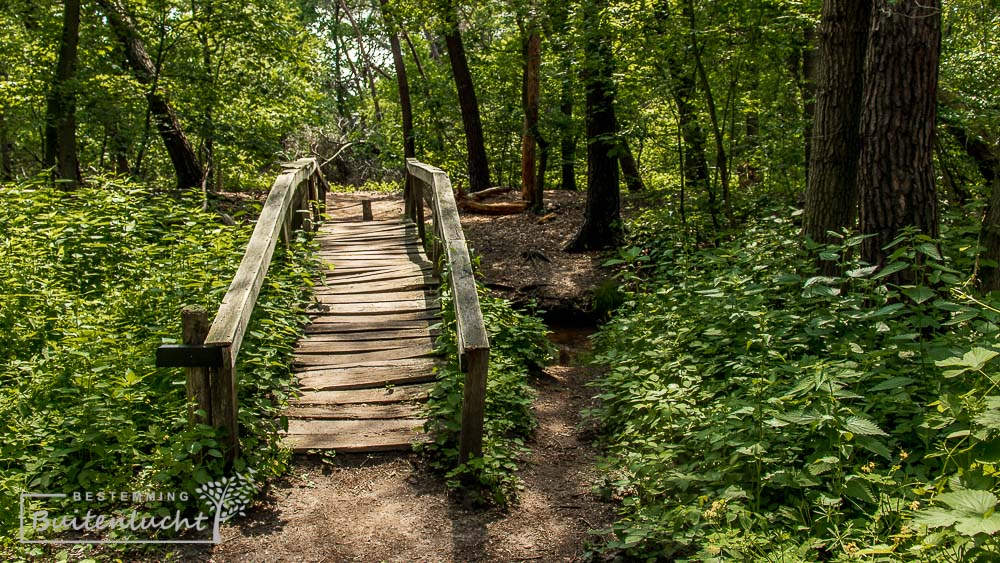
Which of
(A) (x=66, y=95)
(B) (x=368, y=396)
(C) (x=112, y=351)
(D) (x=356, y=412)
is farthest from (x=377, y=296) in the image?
(A) (x=66, y=95)

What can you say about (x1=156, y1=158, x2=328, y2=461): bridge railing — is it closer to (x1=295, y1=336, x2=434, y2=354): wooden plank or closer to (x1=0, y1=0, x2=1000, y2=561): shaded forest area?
(x1=0, y1=0, x2=1000, y2=561): shaded forest area

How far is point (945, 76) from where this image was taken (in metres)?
7.61

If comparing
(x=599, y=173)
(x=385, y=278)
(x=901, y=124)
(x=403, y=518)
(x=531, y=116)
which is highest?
(x=531, y=116)

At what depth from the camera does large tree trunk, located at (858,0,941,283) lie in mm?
4699

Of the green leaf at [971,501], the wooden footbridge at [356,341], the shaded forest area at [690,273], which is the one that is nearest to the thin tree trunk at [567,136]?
the shaded forest area at [690,273]

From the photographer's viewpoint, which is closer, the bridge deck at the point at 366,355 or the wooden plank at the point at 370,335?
the bridge deck at the point at 366,355

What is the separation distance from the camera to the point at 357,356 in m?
6.15

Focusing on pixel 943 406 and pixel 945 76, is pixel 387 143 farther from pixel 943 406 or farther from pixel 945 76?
pixel 943 406

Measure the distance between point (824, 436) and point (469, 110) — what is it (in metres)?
11.4

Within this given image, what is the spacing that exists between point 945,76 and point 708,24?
8.22 feet

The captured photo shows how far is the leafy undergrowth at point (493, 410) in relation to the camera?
4484mm

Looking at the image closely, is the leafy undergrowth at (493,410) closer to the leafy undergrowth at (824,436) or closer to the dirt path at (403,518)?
the dirt path at (403,518)

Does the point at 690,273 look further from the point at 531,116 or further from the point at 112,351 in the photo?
the point at 531,116

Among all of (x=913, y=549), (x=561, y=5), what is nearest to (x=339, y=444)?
(x=913, y=549)
